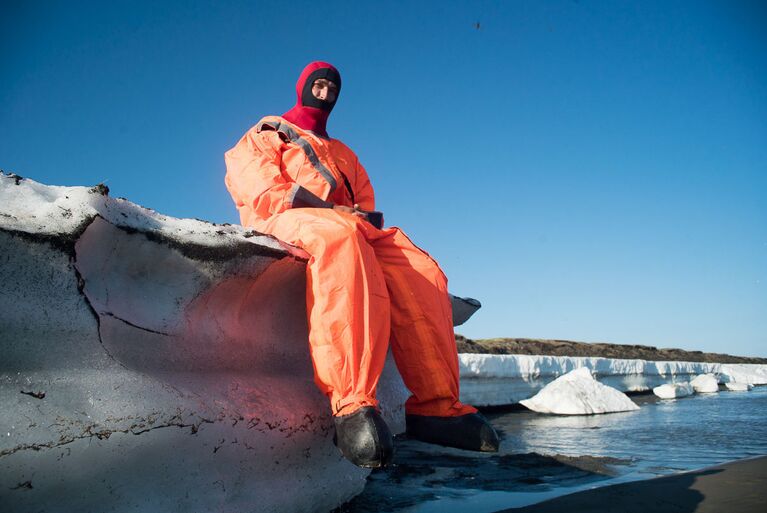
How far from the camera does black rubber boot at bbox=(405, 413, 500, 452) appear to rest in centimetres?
166

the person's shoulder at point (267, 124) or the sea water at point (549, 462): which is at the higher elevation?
the person's shoulder at point (267, 124)

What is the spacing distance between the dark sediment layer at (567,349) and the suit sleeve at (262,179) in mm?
6767

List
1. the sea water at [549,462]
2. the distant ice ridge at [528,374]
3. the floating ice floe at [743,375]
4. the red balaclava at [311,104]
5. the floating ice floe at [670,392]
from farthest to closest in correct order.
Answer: the floating ice floe at [743,375] → the floating ice floe at [670,392] → the distant ice ridge at [528,374] → the red balaclava at [311,104] → the sea water at [549,462]

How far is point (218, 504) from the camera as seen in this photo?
1278 mm

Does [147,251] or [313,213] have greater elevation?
[313,213]

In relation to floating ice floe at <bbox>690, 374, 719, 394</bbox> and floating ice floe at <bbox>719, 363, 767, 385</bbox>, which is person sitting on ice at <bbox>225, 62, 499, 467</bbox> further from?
floating ice floe at <bbox>719, 363, 767, 385</bbox>

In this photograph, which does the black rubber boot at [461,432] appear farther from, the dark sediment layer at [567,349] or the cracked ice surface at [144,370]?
the dark sediment layer at [567,349]

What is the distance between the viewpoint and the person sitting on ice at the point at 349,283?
1393mm

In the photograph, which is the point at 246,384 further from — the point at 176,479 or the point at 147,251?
the point at 147,251

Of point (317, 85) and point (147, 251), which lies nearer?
point (147, 251)

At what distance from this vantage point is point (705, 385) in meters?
8.37

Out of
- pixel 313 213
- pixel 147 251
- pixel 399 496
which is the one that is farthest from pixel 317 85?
pixel 399 496

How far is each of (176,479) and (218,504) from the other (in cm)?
13

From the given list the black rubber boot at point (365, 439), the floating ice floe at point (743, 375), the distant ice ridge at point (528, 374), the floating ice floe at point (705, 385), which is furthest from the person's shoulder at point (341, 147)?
the floating ice floe at point (743, 375)
